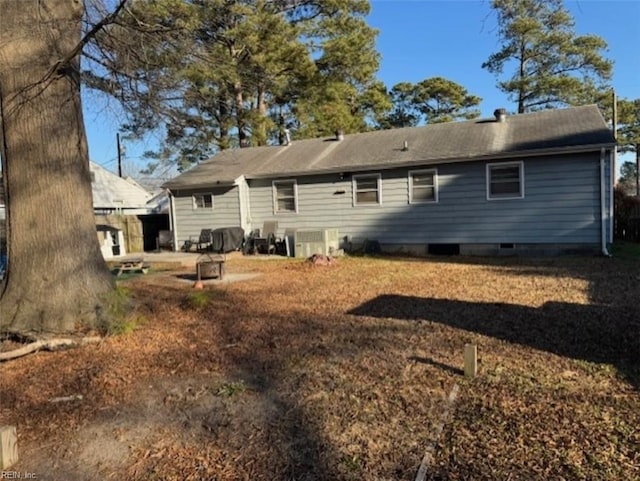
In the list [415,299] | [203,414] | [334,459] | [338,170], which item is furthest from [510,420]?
[338,170]

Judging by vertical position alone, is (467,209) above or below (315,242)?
above

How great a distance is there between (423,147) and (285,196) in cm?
445

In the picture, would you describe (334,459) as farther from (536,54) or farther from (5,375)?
(536,54)

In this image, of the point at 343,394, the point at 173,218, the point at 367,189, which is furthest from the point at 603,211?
the point at 173,218

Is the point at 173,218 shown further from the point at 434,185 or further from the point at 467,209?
the point at 467,209

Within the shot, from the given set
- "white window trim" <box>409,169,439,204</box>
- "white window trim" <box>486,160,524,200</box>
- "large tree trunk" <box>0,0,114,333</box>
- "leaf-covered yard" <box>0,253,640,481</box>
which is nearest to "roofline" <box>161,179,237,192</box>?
"white window trim" <box>409,169,439,204</box>

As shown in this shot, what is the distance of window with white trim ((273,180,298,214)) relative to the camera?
14.1 metres

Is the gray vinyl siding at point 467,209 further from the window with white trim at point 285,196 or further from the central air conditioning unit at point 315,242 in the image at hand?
the central air conditioning unit at point 315,242

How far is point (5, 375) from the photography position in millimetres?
4020

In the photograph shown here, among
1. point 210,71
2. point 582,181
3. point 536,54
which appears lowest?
point 582,181

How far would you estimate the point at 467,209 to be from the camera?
38.7 feet

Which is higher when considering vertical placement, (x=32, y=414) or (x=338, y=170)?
(x=338, y=170)

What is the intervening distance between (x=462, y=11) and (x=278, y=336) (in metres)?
3.95

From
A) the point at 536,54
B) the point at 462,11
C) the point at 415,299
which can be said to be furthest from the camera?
the point at 536,54
